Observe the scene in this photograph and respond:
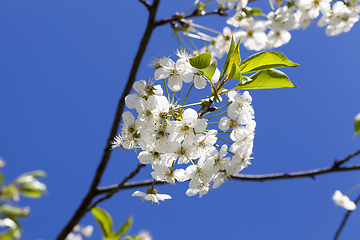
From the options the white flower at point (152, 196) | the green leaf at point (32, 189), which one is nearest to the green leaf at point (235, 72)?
the white flower at point (152, 196)

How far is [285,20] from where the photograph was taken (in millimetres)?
2371

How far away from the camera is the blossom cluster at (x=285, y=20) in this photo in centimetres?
219

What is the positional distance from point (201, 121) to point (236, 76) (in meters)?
0.20

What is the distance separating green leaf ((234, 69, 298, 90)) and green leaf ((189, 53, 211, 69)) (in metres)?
0.16

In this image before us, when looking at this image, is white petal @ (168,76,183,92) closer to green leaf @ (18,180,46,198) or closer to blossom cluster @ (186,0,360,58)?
blossom cluster @ (186,0,360,58)

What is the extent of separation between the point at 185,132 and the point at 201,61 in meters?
0.26

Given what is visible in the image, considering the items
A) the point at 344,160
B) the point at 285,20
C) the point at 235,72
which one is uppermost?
the point at 285,20

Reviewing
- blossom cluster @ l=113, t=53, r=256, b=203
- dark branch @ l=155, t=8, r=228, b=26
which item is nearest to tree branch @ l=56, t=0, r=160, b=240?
dark branch @ l=155, t=8, r=228, b=26

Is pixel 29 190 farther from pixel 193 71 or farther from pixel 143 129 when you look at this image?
pixel 193 71

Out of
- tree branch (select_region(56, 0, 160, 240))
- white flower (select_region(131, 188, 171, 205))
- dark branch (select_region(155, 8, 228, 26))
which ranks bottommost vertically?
white flower (select_region(131, 188, 171, 205))

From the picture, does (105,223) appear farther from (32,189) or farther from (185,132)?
(32,189)

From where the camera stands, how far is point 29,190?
257cm

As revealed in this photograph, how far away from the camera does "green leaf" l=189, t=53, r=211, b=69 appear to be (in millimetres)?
902

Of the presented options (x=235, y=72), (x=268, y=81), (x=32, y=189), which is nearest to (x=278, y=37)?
(x=268, y=81)
